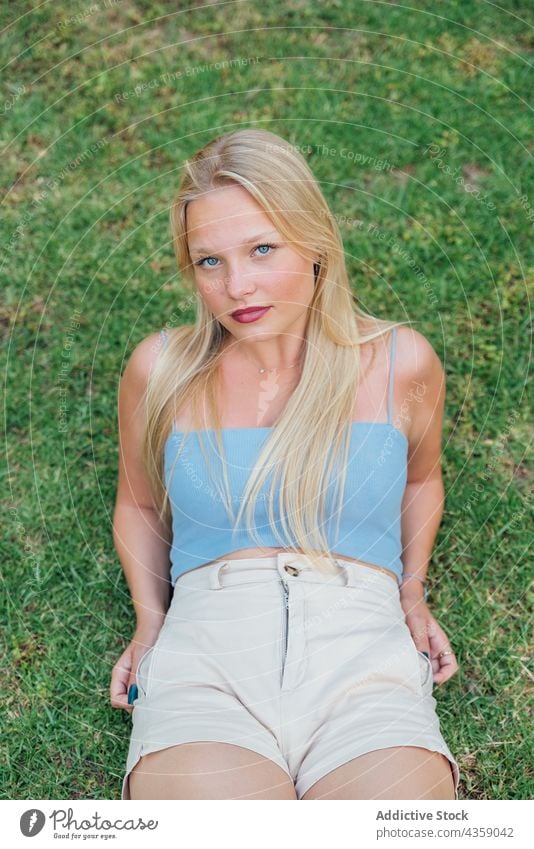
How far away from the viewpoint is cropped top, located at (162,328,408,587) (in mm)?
2287

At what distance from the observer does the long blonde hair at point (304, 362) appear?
6.97 ft

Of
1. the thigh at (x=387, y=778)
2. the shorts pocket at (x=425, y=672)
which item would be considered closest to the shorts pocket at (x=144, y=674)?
the thigh at (x=387, y=778)

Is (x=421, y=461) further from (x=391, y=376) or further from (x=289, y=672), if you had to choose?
(x=289, y=672)

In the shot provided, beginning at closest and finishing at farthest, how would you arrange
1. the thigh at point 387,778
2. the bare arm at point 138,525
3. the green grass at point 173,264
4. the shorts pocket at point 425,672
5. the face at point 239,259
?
the thigh at point 387,778, the face at point 239,259, the shorts pocket at point 425,672, the bare arm at point 138,525, the green grass at point 173,264

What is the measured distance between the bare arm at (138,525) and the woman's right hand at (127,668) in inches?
1.5

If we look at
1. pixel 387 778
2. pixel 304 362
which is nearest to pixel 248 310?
pixel 304 362

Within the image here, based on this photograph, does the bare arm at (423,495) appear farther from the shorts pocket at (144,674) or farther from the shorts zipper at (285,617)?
the shorts pocket at (144,674)

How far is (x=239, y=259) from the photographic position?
212 cm

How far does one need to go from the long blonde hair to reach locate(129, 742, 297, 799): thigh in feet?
1.64

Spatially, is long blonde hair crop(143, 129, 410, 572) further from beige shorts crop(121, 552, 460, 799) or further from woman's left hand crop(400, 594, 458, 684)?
woman's left hand crop(400, 594, 458, 684)

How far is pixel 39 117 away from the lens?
3.55m

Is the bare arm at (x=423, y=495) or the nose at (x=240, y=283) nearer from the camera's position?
the nose at (x=240, y=283)

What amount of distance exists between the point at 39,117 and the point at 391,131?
1.41m
